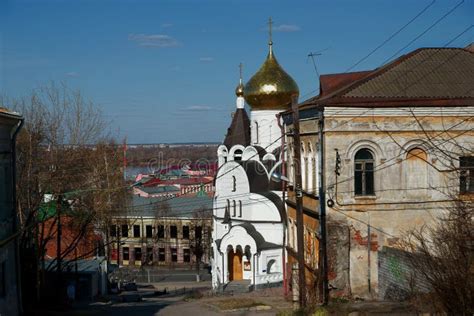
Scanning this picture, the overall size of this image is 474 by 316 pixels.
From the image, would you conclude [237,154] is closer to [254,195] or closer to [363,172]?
[254,195]

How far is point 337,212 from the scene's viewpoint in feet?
72.1

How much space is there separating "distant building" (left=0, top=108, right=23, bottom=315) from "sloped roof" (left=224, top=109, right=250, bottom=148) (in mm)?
24990

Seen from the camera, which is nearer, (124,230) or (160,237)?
(124,230)

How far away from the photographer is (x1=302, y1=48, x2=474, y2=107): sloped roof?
21562 mm

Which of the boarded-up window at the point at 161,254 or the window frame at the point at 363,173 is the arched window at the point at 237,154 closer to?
the window frame at the point at 363,173

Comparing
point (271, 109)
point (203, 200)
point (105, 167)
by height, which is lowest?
point (203, 200)

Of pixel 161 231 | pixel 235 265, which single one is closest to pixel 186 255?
pixel 161 231

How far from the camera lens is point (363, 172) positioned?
22.1 metres

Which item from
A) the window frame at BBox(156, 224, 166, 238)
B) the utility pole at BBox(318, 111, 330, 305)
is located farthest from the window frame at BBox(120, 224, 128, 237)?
the utility pole at BBox(318, 111, 330, 305)

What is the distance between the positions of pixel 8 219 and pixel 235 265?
1953 cm

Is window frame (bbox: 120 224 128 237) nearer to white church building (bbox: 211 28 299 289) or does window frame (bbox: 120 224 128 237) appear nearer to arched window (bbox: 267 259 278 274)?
white church building (bbox: 211 28 299 289)

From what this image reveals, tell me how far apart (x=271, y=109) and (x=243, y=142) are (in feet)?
12.0

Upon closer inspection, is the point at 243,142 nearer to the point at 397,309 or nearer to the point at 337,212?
the point at 337,212

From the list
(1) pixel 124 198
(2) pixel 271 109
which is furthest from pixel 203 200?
(2) pixel 271 109
